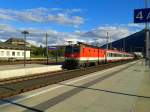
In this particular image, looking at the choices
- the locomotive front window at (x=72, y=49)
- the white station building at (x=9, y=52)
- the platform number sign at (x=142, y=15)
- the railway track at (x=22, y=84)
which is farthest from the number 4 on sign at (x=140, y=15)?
the white station building at (x=9, y=52)

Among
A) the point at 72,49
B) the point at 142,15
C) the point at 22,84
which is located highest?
the point at 142,15

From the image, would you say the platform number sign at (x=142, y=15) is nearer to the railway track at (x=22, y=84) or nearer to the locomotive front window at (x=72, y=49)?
the railway track at (x=22, y=84)

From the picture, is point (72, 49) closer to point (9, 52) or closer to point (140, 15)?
point (140, 15)

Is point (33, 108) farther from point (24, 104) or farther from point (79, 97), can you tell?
point (79, 97)

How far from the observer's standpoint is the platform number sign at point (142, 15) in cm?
2043

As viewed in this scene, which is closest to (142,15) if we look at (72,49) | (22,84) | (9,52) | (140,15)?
(140,15)

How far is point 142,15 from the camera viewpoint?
2066 centimetres

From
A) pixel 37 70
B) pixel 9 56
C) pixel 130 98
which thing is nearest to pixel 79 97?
pixel 130 98

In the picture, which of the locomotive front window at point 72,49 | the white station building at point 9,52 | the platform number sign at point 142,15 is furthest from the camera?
the white station building at point 9,52

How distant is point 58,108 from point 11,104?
1.80m

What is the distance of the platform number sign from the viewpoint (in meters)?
20.4

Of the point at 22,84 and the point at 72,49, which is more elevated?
the point at 72,49

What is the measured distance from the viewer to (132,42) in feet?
652

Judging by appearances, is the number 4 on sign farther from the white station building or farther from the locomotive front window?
the white station building
